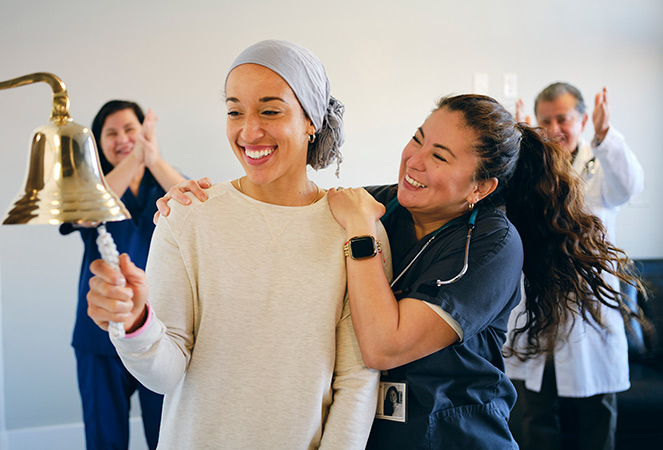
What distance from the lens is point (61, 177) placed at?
2.21ft

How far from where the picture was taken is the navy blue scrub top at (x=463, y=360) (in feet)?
4.04

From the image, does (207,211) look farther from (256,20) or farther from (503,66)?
(503,66)

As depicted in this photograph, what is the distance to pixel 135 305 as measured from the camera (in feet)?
2.96

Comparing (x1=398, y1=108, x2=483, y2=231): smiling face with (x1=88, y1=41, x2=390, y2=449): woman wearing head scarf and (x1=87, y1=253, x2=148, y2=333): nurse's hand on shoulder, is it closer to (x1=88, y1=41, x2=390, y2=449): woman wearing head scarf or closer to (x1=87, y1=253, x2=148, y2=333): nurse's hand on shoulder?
(x1=88, y1=41, x2=390, y2=449): woman wearing head scarf

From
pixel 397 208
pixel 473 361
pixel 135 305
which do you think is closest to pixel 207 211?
pixel 135 305

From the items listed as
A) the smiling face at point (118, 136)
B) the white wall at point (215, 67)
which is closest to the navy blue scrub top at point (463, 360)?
the smiling face at point (118, 136)

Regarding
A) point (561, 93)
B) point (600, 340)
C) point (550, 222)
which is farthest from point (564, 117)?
point (550, 222)

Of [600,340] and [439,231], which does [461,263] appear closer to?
[439,231]

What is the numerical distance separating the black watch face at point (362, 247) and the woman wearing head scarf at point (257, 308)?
7cm

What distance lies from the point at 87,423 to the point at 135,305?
5.59ft

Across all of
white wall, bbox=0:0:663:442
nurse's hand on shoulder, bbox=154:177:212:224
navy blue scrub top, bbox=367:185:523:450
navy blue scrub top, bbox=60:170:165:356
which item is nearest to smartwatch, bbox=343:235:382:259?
navy blue scrub top, bbox=367:185:523:450

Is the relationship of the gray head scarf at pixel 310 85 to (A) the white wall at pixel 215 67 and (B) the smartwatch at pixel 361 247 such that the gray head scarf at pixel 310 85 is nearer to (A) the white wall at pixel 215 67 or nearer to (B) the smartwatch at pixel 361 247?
(B) the smartwatch at pixel 361 247

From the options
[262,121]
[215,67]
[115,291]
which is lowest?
[115,291]

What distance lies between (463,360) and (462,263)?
8.8 inches
